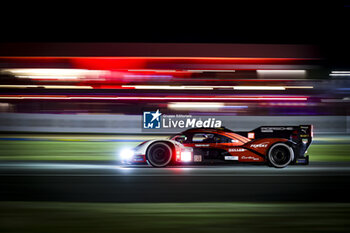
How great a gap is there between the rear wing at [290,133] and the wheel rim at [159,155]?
6.76 feet

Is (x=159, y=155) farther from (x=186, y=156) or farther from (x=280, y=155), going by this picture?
(x=280, y=155)

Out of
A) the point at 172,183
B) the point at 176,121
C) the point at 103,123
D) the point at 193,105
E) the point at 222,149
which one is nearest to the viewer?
the point at 172,183

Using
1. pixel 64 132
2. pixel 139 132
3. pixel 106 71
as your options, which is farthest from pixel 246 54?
pixel 64 132

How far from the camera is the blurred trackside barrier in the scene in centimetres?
1781

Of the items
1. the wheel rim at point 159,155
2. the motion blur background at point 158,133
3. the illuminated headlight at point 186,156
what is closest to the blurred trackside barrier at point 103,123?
the motion blur background at point 158,133

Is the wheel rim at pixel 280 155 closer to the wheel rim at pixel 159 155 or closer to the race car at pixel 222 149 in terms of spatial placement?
the race car at pixel 222 149

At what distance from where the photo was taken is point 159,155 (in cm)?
991

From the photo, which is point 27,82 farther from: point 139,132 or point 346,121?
point 346,121

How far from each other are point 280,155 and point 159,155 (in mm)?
2820

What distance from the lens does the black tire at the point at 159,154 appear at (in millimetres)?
9773

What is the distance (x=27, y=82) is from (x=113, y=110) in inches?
138

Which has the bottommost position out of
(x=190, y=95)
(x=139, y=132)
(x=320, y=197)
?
(x=320, y=197)

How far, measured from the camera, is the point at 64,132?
1872 cm

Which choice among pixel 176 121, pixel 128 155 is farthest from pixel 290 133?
pixel 176 121
